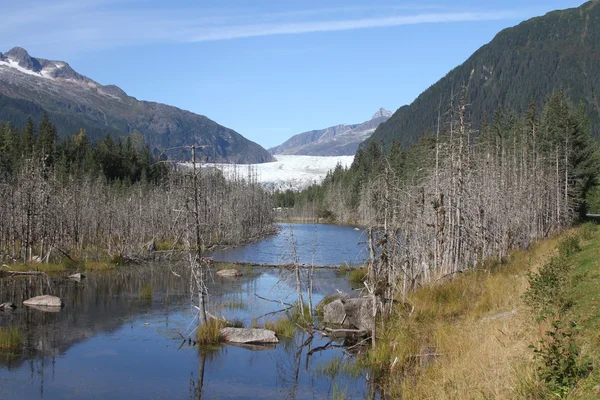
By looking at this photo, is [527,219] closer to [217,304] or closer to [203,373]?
[217,304]

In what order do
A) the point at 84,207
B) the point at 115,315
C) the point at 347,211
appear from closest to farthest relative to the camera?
the point at 115,315, the point at 84,207, the point at 347,211

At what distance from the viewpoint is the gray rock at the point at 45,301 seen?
2783cm

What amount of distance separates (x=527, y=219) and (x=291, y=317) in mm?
27153

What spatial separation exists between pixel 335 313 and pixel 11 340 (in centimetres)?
1219

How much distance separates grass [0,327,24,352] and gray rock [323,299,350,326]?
37.9 feet

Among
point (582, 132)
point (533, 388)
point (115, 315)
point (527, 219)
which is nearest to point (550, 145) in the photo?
point (582, 132)

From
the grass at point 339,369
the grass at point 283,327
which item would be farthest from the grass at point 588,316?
the grass at point 283,327

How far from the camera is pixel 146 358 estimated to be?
1986cm

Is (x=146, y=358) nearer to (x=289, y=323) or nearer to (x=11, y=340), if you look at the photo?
(x=11, y=340)

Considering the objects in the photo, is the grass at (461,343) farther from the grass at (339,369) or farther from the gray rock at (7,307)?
the gray rock at (7,307)

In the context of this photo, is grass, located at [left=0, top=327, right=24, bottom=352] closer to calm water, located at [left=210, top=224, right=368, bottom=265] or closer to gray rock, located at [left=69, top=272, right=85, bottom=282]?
gray rock, located at [left=69, top=272, right=85, bottom=282]

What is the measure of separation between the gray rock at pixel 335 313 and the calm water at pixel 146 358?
6.45 feet

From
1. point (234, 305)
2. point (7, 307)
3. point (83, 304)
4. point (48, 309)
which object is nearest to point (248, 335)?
point (234, 305)

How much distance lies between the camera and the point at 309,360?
19.3 metres
